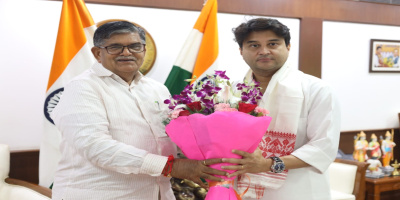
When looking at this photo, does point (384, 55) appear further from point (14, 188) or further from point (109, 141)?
point (109, 141)

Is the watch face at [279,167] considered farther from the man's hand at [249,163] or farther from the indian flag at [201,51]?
the indian flag at [201,51]

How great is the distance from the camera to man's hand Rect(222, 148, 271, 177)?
5.27ft

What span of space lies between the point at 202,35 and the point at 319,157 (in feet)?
6.73

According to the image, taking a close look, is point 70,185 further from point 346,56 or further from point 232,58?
point 346,56

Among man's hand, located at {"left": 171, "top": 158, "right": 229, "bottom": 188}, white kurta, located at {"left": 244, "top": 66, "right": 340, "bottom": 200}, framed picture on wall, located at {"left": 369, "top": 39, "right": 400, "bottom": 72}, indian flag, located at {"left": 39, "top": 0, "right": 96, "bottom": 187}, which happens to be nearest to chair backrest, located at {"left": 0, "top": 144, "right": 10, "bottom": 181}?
indian flag, located at {"left": 39, "top": 0, "right": 96, "bottom": 187}

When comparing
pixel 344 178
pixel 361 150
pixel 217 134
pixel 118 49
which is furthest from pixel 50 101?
pixel 361 150

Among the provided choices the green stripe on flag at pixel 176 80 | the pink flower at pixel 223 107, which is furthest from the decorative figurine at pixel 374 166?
the pink flower at pixel 223 107

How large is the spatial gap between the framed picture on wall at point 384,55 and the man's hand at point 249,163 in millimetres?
3981

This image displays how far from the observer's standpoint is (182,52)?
363 cm

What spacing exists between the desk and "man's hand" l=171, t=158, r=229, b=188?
3.24 meters

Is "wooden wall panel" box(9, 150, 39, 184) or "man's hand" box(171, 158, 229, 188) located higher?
"man's hand" box(171, 158, 229, 188)

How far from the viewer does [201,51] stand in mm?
3621

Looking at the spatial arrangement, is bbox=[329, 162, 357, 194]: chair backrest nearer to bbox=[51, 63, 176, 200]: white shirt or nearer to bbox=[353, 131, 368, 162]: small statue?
bbox=[353, 131, 368, 162]: small statue

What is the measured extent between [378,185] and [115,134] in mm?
3486
